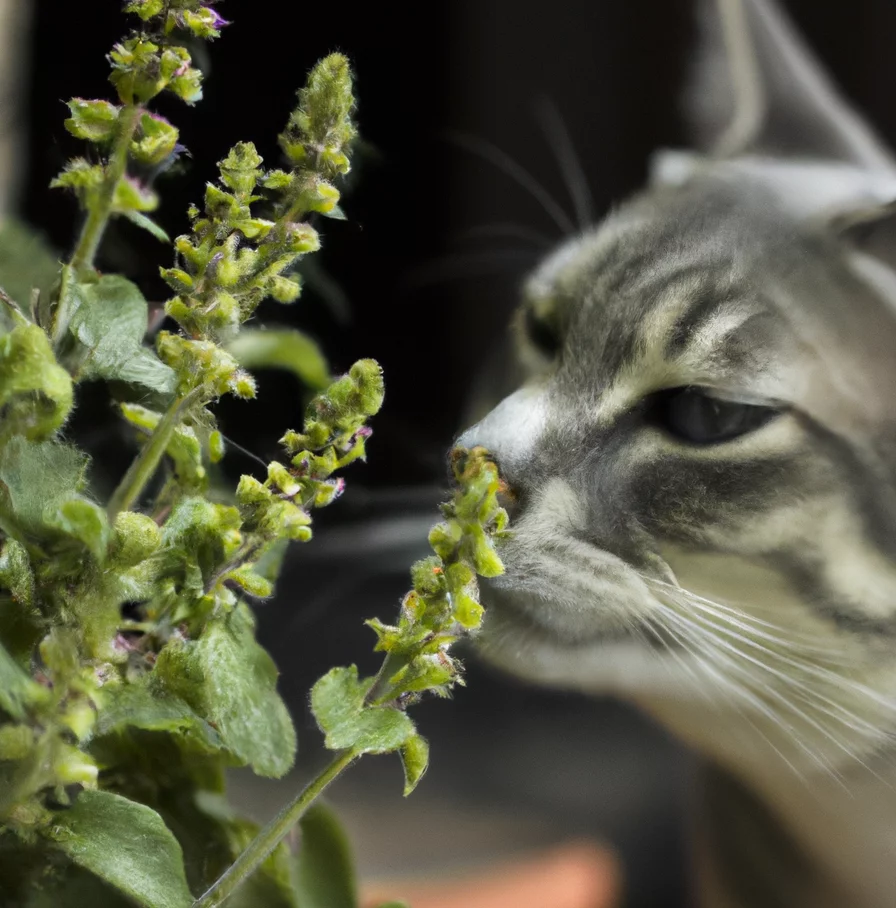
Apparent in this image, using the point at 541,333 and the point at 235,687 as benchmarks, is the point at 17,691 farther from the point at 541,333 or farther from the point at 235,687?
the point at 541,333

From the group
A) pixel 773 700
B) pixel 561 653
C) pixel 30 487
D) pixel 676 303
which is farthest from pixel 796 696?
pixel 30 487

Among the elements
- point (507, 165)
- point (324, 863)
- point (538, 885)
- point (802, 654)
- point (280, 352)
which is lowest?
point (538, 885)

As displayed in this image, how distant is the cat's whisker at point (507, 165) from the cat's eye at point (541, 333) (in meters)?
0.11

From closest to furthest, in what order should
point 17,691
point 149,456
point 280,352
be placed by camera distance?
point 17,691 → point 149,456 → point 280,352

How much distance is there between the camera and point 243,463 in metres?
0.52

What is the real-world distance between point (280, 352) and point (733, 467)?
0.26 metres

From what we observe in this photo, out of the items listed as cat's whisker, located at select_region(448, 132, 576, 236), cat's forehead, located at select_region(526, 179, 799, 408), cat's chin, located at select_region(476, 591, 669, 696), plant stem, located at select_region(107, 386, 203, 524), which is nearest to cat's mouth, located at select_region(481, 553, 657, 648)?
cat's chin, located at select_region(476, 591, 669, 696)

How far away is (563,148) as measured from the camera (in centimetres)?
73

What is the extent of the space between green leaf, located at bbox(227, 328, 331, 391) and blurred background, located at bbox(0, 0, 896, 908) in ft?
0.29

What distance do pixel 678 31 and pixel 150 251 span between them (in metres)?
0.43

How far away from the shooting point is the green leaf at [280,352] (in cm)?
47

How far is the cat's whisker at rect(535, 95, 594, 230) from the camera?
0.71 metres

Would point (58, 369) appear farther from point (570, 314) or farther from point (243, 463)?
point (570, 314)

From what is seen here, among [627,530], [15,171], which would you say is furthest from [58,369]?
[15,171]
